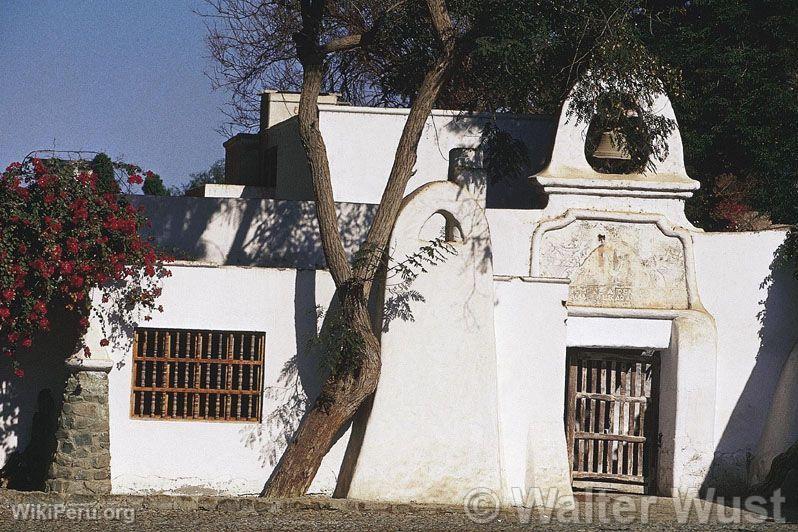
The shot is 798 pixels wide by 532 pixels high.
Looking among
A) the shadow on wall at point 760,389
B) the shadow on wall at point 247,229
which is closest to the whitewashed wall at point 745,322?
the shadow on wall at point 760,389

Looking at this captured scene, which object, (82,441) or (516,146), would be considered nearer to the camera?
(82,441)

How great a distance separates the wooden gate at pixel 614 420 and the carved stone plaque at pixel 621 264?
707mm

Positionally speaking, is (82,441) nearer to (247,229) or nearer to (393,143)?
(247,229)

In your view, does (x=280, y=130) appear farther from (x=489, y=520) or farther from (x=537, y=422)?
(x=489, y=520)

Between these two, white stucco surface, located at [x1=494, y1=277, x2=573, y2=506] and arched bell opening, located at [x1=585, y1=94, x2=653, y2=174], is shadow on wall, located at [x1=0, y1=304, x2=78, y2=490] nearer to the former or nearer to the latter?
white stucco surface, located at [x1=494, y1=277, x2=573, y2=506]

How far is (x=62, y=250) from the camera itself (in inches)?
496

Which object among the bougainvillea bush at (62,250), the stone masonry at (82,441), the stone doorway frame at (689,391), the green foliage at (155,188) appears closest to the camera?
the bougainvillea bush at (62,250)

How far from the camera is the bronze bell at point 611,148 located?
583 inches

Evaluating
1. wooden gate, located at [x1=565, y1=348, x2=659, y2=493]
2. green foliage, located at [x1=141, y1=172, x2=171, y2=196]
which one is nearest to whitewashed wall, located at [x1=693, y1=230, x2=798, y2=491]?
wooden gate, located at [x1=565, y1=348, x2=659, y2=493]

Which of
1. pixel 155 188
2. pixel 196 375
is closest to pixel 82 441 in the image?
pixel 196 375

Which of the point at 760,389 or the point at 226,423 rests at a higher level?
the point at 760,389

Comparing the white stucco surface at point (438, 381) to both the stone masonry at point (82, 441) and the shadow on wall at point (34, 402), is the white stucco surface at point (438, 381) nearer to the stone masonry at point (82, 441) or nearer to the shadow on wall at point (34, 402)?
the stone masonry at point (82, 441)

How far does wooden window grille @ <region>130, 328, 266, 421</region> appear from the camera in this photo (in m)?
13.3

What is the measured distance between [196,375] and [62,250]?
80.9 inches
